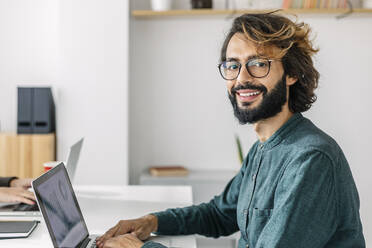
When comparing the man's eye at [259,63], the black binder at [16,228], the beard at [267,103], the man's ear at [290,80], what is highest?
the man's eye at [259,63]

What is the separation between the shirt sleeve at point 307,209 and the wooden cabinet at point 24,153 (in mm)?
2424

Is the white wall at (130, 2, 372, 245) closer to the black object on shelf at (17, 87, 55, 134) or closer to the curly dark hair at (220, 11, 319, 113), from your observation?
the black object on shelf at (17, 87, 55, 134)

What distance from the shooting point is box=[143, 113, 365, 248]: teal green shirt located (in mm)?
1241

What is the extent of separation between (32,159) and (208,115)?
4.50 feet

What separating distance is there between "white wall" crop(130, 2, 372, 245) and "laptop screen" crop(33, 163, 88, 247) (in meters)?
2.25


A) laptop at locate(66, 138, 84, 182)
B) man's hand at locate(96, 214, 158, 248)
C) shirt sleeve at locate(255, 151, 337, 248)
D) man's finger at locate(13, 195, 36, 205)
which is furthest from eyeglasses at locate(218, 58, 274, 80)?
man's finger at locate(13, 195, 36, 205)

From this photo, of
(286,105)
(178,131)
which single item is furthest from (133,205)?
(178,131)

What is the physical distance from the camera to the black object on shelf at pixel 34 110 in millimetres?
3424

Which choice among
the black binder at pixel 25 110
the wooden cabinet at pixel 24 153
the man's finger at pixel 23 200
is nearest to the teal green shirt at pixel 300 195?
the man's finger at pixel 23 200

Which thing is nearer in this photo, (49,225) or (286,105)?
(49,225)

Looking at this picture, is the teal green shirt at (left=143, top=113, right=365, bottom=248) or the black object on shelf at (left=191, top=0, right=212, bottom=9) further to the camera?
the black object on shelf at (left=191, top=0, right=212, bottom=9)

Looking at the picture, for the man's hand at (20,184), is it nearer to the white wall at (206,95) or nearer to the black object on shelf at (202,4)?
the white wall at (206,95)

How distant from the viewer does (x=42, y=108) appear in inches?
135

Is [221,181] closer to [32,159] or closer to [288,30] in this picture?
[32,159]
